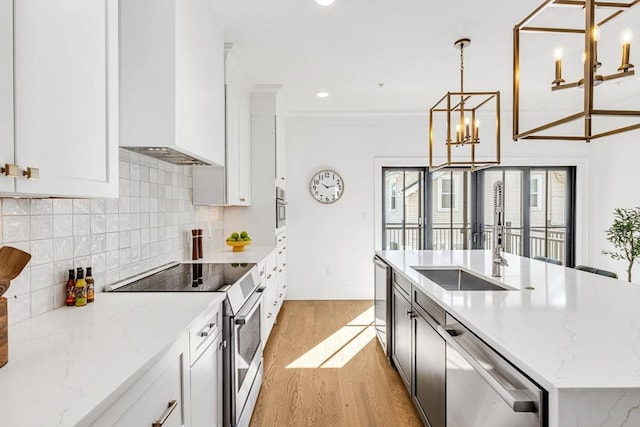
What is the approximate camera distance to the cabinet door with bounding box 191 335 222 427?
136 cm

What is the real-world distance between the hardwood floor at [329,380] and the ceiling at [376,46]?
102 inches

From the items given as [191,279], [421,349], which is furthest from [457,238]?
[191,279]

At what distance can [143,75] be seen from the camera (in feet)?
5.39

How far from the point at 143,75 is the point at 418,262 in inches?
81.4

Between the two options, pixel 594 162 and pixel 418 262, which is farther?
pixel 594 162

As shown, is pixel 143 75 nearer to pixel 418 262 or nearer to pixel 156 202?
pixel 156 202

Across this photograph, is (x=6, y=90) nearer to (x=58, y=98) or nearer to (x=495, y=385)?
(x=58, y=98)

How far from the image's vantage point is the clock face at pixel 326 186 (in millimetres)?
5020

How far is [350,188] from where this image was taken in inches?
200

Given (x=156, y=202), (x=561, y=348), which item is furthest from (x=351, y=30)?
(x=561, y=348)

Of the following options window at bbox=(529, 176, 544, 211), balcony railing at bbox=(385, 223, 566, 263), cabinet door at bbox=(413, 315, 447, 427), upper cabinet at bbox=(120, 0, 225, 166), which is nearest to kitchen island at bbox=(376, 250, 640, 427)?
cabinet door at bbox=(413, 315, 447, 427)

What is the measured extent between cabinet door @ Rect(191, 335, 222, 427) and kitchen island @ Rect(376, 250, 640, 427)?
1.01 meters

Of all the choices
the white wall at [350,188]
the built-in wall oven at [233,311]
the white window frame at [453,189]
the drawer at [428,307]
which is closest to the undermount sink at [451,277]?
the drawer at [428,307]

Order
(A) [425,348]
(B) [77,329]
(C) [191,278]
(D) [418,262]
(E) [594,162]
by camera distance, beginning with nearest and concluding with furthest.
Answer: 1. (B) [77,329]
2. (A) [425,348]
3. (C) [191,278]
4. (D) [418,262]
5. (E) [594,162]
